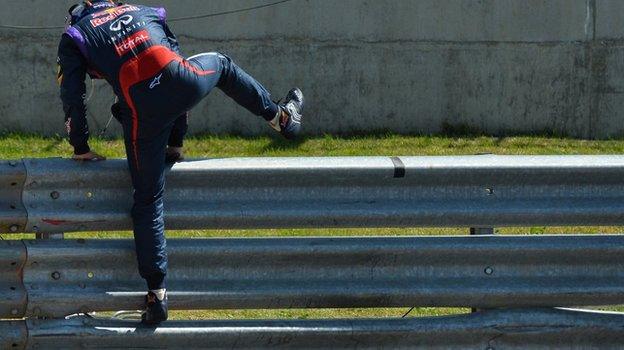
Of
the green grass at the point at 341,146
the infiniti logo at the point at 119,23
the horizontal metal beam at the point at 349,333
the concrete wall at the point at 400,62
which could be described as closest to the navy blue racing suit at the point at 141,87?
the infiniti logo at the point at 119,23

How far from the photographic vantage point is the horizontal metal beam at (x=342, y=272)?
14.6 feet

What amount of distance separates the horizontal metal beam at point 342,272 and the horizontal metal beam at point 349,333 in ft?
0.20

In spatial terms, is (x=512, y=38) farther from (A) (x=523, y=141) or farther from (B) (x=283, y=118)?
(B) (x=283, y=118)

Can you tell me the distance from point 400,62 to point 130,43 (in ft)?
24.7

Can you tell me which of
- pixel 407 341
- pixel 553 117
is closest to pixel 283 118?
pixel 407 341

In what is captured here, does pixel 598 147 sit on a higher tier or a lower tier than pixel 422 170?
lower

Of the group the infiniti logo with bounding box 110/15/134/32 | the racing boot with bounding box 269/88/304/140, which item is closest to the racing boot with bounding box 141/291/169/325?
the infiniti logo with bounding box 110/15/134/32

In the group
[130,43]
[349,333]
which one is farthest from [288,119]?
[349,333]

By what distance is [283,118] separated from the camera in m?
5.46

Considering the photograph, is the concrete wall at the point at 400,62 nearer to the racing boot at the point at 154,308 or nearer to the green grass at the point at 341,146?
the green grass at the point at 341,146

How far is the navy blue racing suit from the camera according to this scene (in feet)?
14.3

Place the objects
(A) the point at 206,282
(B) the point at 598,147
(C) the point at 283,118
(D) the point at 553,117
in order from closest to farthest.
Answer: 1. (A) the point at 206,282
2. (C) the point at 283,118
3. (B) the point at 598,147
4. (D) the point at 553,117

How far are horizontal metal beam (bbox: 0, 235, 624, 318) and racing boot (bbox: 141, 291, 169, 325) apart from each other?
7 cm

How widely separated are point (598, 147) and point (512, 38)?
161cm
